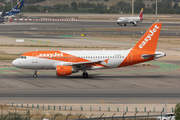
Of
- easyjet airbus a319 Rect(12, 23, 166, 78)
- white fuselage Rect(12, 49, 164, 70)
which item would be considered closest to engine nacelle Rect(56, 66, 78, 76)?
easyjet airbus a319 Rect(12, 23, 166, 78)

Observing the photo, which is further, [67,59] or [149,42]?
[149,42]

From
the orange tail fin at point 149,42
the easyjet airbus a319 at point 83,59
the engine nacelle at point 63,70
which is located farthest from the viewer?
the orange tail fin at point 149,42

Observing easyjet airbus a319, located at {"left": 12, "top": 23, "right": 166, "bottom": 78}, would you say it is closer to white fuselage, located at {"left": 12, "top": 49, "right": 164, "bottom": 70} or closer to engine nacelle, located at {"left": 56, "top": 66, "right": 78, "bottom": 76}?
white fuselage, located at {"left": 12, "top": 49, "right": 164, "bottom": 70}

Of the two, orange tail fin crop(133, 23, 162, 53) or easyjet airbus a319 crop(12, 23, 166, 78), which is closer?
easyjet airbus a319 crop(12, 23, 166, 78)

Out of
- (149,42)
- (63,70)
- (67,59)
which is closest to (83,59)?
(67,59)

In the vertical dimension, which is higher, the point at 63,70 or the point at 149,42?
the point at 149,42

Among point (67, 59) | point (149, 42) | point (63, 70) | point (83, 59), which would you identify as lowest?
point (63, 70)

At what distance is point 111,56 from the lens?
4822cm

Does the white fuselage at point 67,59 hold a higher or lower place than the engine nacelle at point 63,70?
higher

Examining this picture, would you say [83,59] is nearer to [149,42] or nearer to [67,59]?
[67,59]

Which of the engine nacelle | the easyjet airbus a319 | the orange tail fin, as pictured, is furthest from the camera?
the orange tail fin

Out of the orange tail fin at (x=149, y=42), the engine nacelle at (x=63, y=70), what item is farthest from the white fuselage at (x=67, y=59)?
the orange tail fin at (x=149, y=42)

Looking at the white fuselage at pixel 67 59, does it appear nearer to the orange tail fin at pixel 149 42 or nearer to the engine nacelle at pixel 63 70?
the engine nacelle at pixel 63 70

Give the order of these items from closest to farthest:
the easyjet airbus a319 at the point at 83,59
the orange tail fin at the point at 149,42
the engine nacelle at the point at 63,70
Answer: the engine nacelle at the point at 63,70
the easyjet airbus a319 at the point at 83,59
the orange tail fin at the point at 149,42
